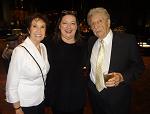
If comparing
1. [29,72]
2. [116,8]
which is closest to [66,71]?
[29,72]

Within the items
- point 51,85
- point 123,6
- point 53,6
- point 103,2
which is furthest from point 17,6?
point 51,85

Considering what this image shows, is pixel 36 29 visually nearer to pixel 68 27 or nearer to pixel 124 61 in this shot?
pixel 68 27

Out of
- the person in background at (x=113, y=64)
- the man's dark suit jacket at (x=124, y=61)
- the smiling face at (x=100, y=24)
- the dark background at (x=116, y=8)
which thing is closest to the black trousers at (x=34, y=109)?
the person in background at (x=113, y=64)

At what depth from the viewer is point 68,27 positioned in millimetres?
3166

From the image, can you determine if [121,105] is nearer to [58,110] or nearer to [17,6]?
[58,110]

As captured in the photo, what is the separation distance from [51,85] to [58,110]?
0.34 m

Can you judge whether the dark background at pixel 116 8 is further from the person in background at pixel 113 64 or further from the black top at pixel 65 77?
the black top at pixel 65 77

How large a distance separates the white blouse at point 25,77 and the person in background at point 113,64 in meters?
0.70

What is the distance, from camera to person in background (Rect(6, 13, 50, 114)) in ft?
8.82

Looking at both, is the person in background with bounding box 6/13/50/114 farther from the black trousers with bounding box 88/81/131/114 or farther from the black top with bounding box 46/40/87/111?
the black trousers with bounding box 88/81/131/114

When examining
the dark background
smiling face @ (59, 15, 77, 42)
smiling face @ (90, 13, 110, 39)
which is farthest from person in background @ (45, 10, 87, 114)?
the dark background

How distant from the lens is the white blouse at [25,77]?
2.68 metres

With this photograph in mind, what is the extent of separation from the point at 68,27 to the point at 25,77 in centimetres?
86

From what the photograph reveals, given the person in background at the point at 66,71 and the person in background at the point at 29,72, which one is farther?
the person in background at the point at 66,71
